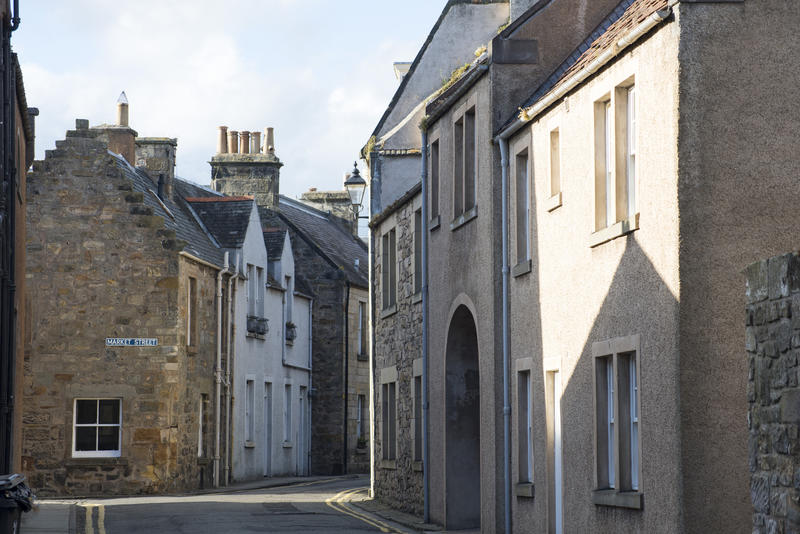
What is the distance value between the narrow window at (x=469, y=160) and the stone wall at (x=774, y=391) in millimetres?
9927

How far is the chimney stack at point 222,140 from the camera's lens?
150 feet

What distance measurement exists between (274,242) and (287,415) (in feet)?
18.6

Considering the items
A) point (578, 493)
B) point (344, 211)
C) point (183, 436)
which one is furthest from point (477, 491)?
point (344, 211)

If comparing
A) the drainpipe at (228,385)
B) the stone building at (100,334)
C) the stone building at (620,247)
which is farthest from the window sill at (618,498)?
the drainpipe at (228,385)

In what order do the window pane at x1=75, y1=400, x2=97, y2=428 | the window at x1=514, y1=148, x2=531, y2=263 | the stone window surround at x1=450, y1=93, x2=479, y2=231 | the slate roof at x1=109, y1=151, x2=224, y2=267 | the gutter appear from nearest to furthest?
the gutter → the window at x1=514, y1=148, x2=531, y2=263 → the stone window surround at x1=450, y1=93, x2=479, y2=231 → the window pane at x1=75, y1=400, x2=97, y2=428 → the slate roof at x1=109, y1=151, x2=224, y2=267

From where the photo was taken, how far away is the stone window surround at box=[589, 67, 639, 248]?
13.2 meters

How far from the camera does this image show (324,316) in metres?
45.6

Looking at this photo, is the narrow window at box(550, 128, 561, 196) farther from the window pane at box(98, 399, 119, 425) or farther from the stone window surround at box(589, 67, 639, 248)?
the window pane at box(98, 399, 119, 425)

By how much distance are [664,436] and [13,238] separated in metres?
12.1

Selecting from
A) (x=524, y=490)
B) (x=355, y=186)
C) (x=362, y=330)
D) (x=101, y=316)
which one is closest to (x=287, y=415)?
(x=362, y=330)

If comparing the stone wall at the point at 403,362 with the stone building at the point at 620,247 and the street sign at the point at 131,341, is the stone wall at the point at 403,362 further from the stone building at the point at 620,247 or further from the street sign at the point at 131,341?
the street sign at the point at 131,341

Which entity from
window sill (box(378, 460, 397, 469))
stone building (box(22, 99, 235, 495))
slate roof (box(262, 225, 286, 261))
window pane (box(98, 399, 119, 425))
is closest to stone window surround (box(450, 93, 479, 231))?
window sill (box(378, 460, 397, 469))

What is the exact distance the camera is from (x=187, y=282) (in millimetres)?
31859

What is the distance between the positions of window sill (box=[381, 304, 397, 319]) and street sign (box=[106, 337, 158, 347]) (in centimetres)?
667
